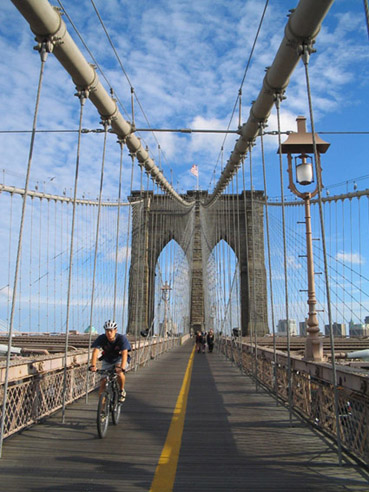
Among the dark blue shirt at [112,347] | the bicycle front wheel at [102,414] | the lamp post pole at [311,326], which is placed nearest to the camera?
the bicycle front wheel at [102,414]

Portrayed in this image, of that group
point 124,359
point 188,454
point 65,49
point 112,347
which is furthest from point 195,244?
point 188,454

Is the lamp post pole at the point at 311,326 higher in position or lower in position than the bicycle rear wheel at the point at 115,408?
higher

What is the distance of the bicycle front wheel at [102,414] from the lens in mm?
3605

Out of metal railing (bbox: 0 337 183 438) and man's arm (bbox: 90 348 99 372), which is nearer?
metal railing (bbox: 0 337 183 438)

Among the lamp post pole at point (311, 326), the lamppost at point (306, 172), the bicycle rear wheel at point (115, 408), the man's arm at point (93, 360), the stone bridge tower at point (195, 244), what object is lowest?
the bicycle rear wheel at point (115, 408)

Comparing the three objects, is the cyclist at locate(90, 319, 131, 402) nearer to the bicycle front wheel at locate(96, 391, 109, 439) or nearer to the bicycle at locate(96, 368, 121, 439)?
the bicycle at locate(96, 368, 121, 439)

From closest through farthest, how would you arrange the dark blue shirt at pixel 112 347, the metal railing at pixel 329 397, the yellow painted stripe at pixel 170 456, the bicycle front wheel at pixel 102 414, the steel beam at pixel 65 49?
1. the yellow painted stripe at pixel 170 456
2. the metal railing at pixel 329 397
3. the bicycle front wheel at pixel 102 414
4. the steel beam at pixel 65 49
5. the dark blue shirt at pixel 112 347

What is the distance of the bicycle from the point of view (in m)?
3.64

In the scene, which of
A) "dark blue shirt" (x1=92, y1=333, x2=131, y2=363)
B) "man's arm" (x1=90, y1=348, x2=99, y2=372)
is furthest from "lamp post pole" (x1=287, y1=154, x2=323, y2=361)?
"man's arm" (x1=90, y1=348, x2=99, y2=372)

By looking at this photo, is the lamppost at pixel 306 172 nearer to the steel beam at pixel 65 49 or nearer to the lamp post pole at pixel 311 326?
the lamp post pole at pixel 311 326

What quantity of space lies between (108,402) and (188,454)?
1019 mm

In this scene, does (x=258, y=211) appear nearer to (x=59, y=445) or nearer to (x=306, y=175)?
(x=306, y=175)

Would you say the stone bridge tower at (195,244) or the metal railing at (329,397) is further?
the stone bridge tower at (195,244)

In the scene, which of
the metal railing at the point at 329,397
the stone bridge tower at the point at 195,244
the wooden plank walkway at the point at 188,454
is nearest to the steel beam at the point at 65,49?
the wooden plank walkway at the point at 188,454
